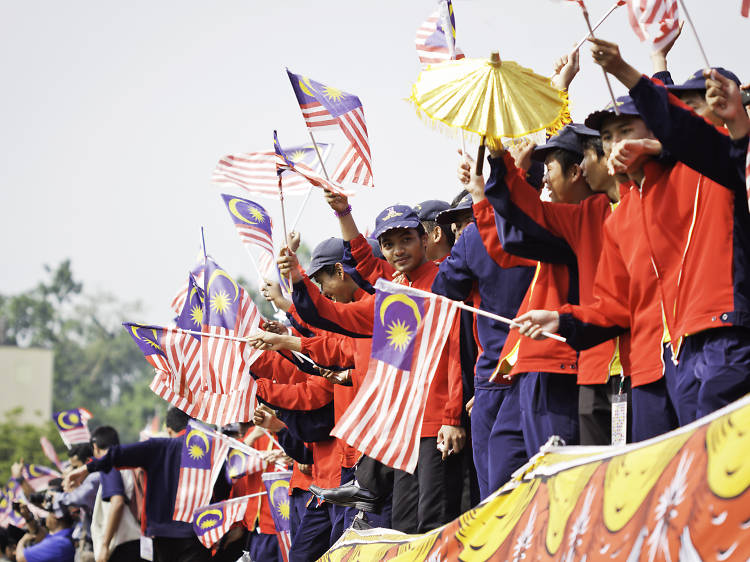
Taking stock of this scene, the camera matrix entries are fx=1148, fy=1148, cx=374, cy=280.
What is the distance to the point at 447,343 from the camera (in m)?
6.89

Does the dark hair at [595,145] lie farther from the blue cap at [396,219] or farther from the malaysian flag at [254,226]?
the malaysian flag at [254,226]

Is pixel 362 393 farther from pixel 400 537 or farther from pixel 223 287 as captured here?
pixel 223 287

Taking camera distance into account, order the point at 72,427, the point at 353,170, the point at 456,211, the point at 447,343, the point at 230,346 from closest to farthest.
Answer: the point at 447,343, the point at 456,211, the point at 353,170, the point at 230,346, the point at 72,427

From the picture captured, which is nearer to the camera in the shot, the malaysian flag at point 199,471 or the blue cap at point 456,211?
the blue cap at point 456,211

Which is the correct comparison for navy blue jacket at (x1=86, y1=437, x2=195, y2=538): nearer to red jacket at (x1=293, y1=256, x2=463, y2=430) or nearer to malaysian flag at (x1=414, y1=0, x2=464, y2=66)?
red jacket at (x1=293, y1=256, x2=463, y2=430)

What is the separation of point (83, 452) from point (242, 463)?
9.67 feet

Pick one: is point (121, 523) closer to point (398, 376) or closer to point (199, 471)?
point (199, 471)

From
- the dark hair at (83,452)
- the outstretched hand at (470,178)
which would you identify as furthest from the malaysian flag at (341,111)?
the dark hair at (83,452)

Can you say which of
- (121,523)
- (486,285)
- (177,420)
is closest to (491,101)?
(486,285)

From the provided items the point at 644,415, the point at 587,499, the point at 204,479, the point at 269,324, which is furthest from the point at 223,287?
the point at 587,499

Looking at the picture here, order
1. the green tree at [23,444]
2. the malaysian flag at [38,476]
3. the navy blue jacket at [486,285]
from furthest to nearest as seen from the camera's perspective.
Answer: the green tree at [23,444]
the malaysian flag at [38,476]
the navy blue jacket at [486,285]

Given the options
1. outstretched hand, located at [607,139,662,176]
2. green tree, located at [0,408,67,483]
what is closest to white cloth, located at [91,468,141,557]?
outstretched hand, located at [607,139,662,176]

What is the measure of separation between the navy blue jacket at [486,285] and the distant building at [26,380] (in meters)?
68.4

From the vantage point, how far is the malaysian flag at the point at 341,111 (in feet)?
25.1
